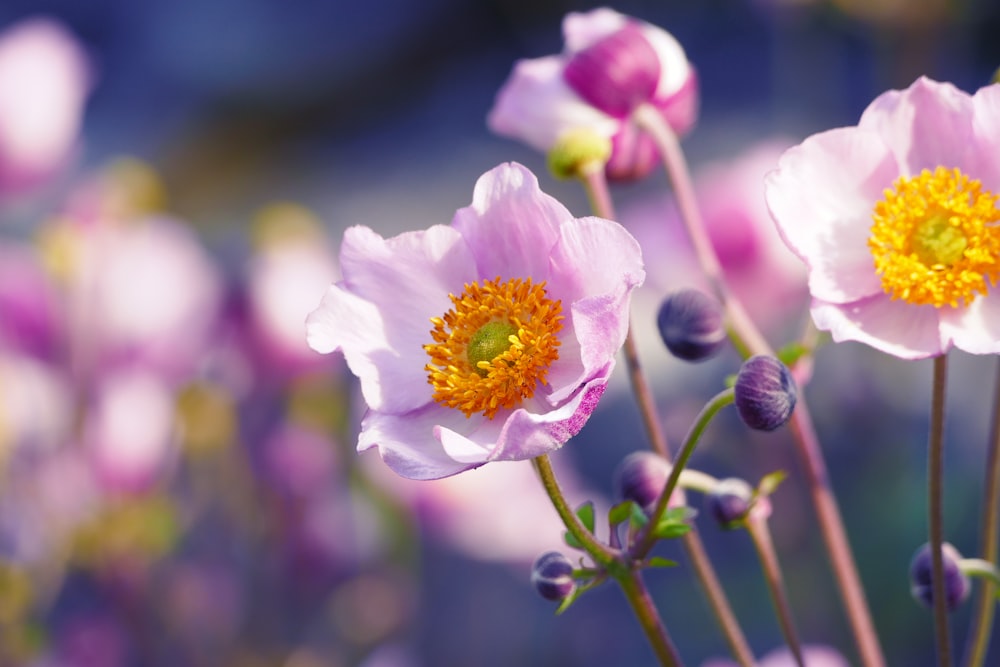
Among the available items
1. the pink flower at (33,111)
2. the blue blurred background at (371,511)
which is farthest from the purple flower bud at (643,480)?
the pink flower at (33,111)

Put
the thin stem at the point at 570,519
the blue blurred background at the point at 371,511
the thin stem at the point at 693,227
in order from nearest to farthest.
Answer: the thin stem at the point at 570,519
the thin stem at the point at 693,227
the blue blurred background at the point at 371,511

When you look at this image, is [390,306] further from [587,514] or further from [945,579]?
[945,579]

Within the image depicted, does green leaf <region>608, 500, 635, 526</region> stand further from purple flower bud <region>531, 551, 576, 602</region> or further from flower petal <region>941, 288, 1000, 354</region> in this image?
flower petal <region>941, 288, 1000, 354</region>

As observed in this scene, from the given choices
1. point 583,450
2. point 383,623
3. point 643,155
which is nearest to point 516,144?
point 583,450

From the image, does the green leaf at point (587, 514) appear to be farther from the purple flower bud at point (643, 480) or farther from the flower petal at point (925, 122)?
the flower petal at point (925, 122)

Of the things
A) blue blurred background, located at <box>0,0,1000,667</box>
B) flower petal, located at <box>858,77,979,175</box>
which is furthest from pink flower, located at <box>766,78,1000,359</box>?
blue blurred background, located at <box>0,0,1000,667</box>
